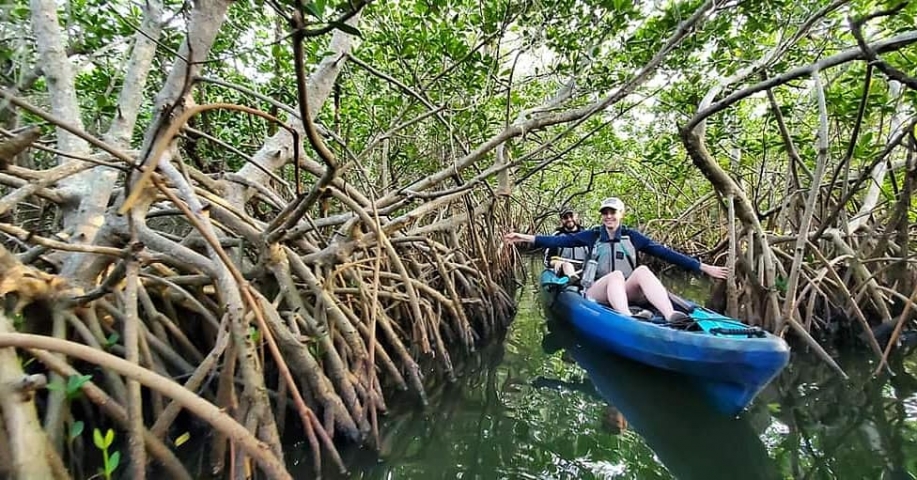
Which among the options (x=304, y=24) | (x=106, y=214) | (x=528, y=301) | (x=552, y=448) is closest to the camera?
(x=304, y=24)

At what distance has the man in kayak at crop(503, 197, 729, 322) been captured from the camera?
155 inches

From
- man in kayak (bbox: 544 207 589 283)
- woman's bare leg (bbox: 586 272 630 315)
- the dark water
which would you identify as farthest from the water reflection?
man in kayak (bbox: 544 207 589 283)

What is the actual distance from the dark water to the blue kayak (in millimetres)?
239

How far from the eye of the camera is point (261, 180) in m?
3.12

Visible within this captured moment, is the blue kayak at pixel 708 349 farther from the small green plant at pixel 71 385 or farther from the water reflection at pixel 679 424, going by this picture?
the small green plant at pixel 71 385

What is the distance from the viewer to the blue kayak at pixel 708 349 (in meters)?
2.64

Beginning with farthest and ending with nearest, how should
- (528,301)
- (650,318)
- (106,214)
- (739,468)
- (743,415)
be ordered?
(528,301), (650,318), (743,415), (739,468), (106,214)

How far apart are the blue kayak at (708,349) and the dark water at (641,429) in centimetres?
24

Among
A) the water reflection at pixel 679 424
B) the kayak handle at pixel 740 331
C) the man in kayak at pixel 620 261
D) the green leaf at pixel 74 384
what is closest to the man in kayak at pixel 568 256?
the man in kayak at pixel 620 261

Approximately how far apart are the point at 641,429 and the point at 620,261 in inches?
72.0

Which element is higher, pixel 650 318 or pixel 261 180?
pixel 261 180

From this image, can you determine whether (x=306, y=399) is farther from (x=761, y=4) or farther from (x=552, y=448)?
(x=761, y=4)

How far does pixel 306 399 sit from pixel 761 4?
3742mm

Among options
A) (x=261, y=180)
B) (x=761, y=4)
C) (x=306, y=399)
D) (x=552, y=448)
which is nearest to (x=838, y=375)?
(x=552, y=448)
